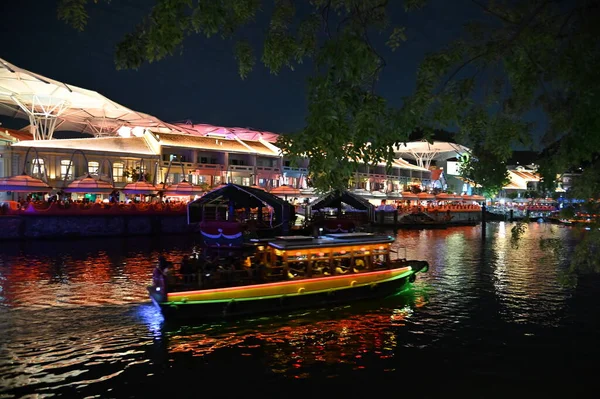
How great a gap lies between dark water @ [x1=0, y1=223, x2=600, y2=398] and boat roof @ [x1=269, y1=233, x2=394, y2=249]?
8.80 ft

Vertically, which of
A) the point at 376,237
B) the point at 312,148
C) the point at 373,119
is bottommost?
the point at 376,237

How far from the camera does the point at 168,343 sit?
48.0 feet

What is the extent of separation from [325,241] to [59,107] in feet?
162

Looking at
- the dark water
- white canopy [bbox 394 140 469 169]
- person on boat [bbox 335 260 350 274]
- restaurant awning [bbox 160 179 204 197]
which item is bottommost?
the dark water

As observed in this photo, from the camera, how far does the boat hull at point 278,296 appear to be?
639 inches

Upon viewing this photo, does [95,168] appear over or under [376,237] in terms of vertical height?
over

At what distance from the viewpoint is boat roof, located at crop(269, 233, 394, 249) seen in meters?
18.8

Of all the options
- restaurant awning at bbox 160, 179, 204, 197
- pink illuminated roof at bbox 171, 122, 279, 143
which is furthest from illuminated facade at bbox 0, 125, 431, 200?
pink illuminated roof at bbox 171, 122, 279, 143

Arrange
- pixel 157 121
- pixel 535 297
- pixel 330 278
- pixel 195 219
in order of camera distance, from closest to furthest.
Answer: pixel 330 278 < pixel 535 297 < pixel 195 219 < pixel 157 121

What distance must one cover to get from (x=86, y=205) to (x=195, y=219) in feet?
58.8

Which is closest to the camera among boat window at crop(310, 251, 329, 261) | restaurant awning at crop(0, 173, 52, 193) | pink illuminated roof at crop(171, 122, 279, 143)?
boat window at crop(310, 251, 329, 261)

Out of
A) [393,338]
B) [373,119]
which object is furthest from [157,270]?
[373,119]

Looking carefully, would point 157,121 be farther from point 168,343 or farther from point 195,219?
point 168,343

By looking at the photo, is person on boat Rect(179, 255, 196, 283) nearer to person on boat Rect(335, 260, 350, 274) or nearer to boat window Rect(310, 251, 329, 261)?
boat window Rect(310, 251, 329, 261)
